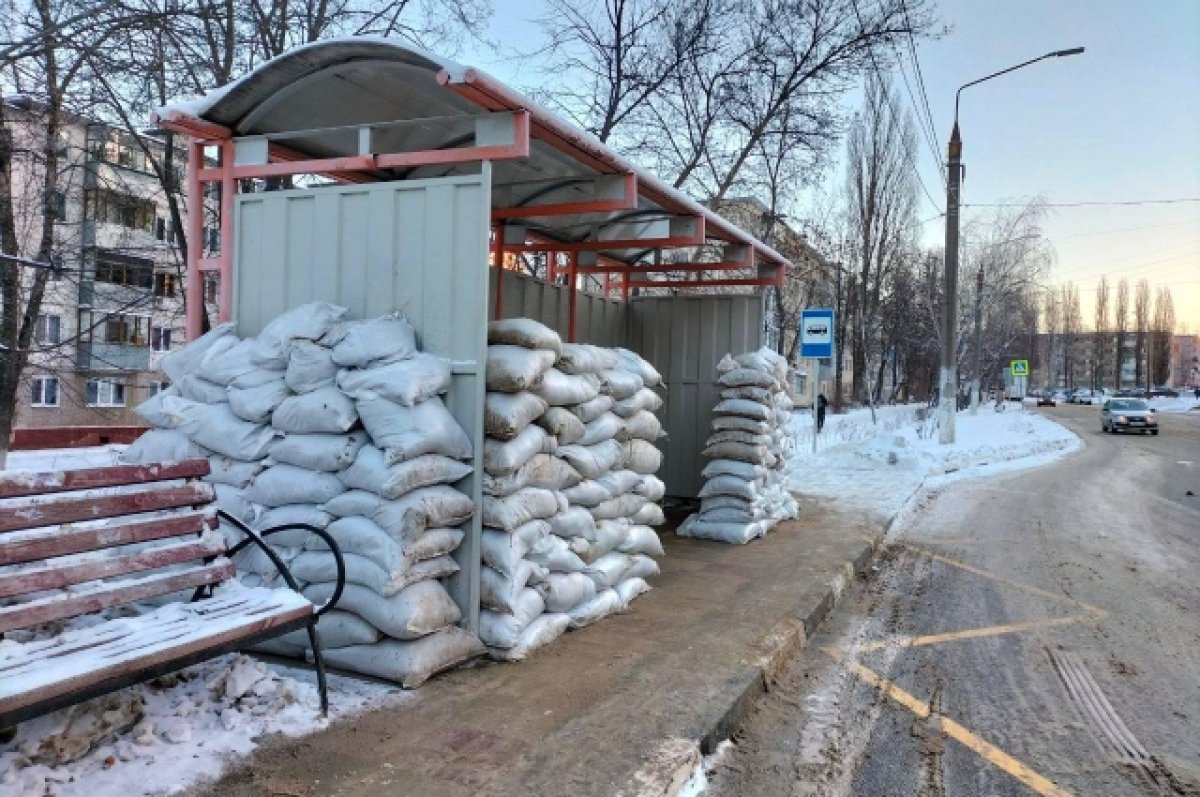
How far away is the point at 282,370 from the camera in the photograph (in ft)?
15.0

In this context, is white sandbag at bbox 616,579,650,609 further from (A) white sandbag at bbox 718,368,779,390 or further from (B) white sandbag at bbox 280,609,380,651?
(A) white sandbag at bbox 718,368,779,390

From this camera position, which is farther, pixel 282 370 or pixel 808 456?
pixel 808 456

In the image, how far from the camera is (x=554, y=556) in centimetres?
482

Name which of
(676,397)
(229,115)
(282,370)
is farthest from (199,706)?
(676,397)

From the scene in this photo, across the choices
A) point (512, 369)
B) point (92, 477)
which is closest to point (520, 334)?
point (512, 369)

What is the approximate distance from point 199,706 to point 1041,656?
4.84 metres

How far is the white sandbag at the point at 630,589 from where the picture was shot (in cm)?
566

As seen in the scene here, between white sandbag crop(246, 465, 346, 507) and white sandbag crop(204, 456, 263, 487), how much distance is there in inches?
2.2

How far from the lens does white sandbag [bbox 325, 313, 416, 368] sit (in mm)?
4354

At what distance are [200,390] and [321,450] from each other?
1.05 metres

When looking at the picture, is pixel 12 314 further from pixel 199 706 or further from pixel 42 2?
pixel 199 706

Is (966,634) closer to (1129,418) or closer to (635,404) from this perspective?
(635,404)

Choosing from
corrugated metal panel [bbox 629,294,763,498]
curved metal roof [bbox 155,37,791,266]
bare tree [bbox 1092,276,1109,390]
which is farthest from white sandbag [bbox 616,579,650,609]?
bare tree [bbox 1092,276,1109,390]

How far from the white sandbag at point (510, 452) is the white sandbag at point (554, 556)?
0.51 meters
